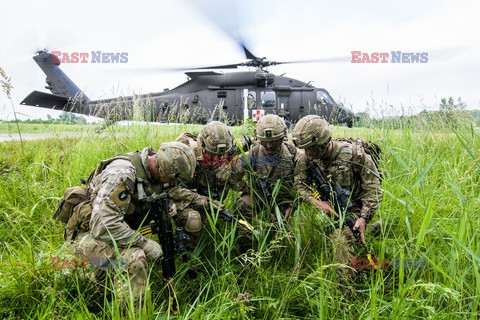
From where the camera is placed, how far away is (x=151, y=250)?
7.07 feet

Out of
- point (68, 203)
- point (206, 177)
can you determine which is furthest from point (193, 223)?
point (68, 203)

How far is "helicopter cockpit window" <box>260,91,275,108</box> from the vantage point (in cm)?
1022

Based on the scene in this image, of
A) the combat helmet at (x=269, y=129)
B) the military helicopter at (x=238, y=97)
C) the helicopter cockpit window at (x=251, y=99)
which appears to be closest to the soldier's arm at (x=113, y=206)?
the combat helmet at (x=269, y=129)

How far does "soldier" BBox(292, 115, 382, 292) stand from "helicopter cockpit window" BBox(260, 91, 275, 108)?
729 cm

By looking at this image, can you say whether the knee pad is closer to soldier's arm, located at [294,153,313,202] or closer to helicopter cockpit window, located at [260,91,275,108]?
soldier's arm, located at [294,153,313,202]

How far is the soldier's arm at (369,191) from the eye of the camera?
2.69 m

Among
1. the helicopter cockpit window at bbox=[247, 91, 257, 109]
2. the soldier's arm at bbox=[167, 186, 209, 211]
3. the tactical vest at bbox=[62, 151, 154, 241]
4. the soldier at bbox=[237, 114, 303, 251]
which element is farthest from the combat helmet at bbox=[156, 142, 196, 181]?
the helicopter cockpit window at bbox=[247, 91, 257, 109]

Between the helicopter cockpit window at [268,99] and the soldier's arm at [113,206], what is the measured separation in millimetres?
8348

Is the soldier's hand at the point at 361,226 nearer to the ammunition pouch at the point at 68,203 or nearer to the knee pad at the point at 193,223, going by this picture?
the knee pad at the point at 193,223

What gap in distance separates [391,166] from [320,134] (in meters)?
1.08

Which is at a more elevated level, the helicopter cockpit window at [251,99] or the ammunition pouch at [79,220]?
the helicopter cockpit window at [251,99]

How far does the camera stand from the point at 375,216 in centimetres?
290

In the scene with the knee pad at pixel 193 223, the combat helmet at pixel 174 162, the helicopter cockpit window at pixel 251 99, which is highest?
the helicopter cockpit window at pixel 251 99

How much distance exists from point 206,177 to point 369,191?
167cm
